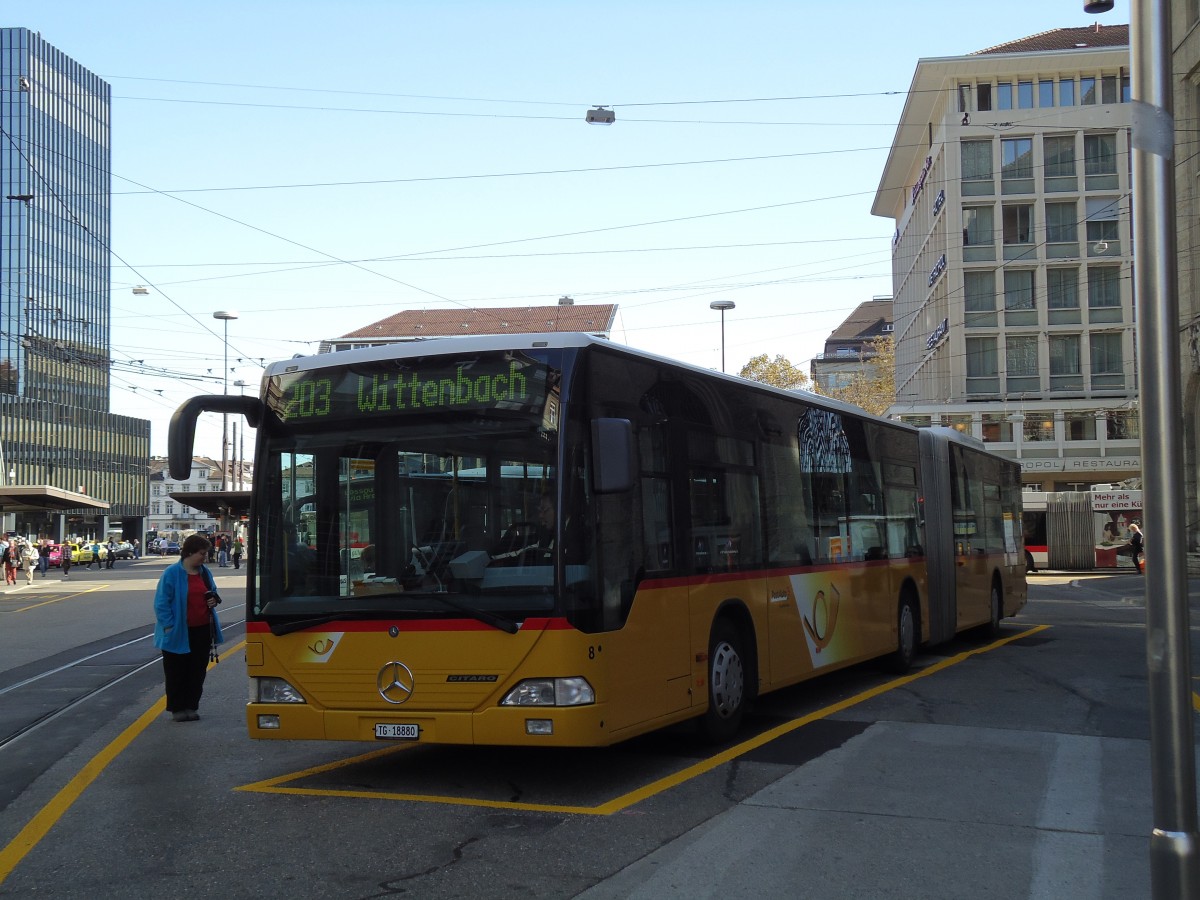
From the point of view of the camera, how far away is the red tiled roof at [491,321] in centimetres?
8762

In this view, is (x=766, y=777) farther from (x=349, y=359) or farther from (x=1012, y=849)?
(x=349, y=359)

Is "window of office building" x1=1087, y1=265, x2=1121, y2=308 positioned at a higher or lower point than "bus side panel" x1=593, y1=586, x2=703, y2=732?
higher

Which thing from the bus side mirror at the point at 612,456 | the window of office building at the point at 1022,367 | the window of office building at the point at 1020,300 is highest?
the window of office building at the point at 1020,300

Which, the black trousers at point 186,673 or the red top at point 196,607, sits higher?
the red top at point 196,607

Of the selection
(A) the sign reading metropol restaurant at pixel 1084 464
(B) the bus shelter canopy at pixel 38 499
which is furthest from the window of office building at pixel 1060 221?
(B) the bus shelter canopy at pixel 38 499

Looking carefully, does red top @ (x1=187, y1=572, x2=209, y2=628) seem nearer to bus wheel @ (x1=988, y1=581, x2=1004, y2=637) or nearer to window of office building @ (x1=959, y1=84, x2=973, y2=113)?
bus wheel @ (x1=988, y1=581, x2=1004, y2=637)

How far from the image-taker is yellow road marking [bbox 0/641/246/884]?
625 cm

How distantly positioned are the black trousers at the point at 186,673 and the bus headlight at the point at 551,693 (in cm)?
458

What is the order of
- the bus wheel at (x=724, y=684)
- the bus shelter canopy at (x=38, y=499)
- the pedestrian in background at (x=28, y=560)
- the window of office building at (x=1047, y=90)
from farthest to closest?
the window of office building at (x=1047, y=90) → the pedestrian in background at (x=28, y=560) → the bus shelter canopy at (x=38, y=499) → the bus wheel at (x=724, y=684)

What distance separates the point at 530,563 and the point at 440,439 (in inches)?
38.0

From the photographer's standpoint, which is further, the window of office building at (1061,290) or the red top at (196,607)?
the window of office building at (1061,290)

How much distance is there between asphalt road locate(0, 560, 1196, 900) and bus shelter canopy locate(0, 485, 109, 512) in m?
33.8

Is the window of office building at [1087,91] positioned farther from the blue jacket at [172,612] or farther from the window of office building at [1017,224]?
the blue jacket at [172,612]

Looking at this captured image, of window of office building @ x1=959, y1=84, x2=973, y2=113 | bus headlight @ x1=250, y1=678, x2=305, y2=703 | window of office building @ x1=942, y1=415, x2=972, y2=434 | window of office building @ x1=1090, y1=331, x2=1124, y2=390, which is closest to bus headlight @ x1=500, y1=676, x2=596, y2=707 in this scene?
bus headlight @ x1=250, y1=678, x2=305, y2=703
